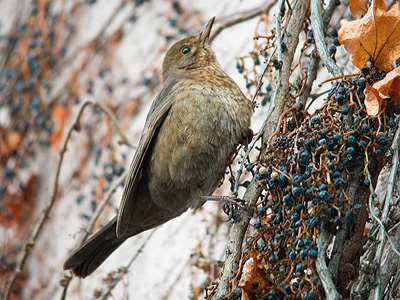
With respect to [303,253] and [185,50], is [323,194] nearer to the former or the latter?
[303,253]

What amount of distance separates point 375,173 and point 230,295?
708 mm

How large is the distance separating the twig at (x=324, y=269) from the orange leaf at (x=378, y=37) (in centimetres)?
71

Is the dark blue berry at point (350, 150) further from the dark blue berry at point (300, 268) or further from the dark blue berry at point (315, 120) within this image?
the dark blue berry at point (300, 268)

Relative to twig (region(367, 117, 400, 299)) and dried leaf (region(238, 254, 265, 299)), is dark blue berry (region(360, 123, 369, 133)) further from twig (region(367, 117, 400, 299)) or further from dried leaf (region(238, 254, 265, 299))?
dried leaf (region(238, 254, 265, 299))

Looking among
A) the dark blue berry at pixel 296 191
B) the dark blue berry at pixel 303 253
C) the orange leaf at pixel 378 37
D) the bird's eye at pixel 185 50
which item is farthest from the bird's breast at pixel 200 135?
the dark blue berry at pixel 303 253

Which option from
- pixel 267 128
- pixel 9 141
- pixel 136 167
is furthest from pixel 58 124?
pixel 267 128

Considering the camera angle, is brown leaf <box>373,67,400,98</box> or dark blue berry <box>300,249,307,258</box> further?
brown leaf <box>373,67,400,98</box>

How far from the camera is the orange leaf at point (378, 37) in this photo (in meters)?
2.48

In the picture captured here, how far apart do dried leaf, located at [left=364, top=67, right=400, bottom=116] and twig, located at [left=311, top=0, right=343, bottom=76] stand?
0.25 metres

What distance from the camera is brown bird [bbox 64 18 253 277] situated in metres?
3.31

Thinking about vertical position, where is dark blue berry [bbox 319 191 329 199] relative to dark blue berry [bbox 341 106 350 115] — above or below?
below

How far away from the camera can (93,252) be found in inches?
144

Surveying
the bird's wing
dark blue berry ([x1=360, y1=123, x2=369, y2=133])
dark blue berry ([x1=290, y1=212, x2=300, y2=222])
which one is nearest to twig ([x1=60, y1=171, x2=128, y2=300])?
the bird's wing

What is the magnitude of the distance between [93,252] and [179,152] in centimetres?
81
